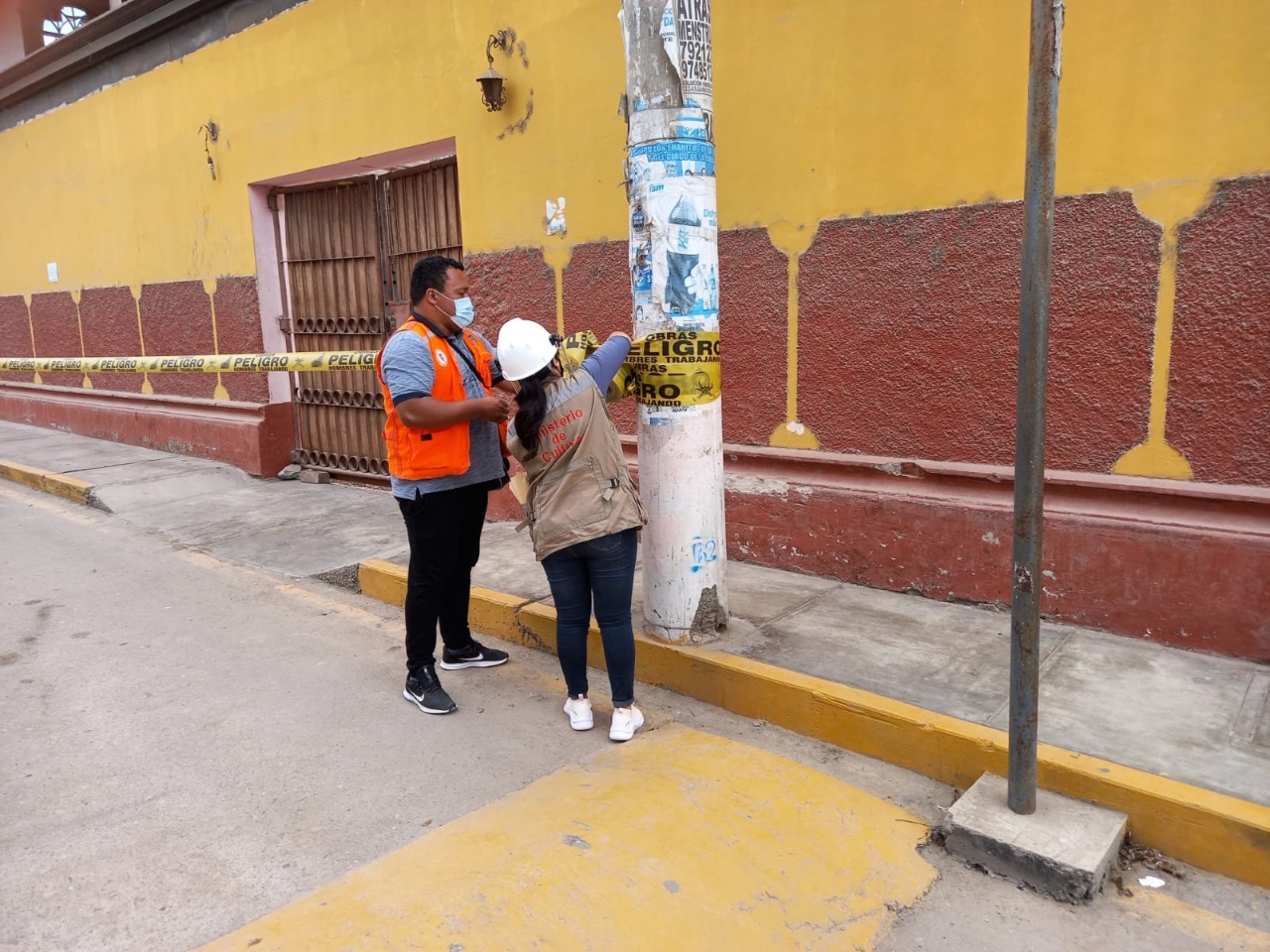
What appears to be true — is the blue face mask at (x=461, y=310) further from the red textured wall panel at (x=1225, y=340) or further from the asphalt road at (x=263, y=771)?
the red textured wall panel at (x=1225, y=340)

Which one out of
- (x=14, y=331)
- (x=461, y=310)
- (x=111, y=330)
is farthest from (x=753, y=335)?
(x=14, y=331)

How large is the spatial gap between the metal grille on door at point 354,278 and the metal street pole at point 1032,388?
5198mm

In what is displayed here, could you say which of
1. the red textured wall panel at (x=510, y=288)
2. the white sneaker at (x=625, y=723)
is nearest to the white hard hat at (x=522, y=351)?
the white sneaker at (x=625, y=723)

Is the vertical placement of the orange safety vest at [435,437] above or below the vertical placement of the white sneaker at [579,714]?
above

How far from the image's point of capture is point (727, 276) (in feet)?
16.8

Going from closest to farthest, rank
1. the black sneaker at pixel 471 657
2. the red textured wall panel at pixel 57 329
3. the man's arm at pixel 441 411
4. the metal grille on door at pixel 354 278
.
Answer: the man's arm at pixel 441 411
the black sneaker at pixel 471 657
the metal grille on door at pixel 354 278
the red textured wall panel at pixel 57 329

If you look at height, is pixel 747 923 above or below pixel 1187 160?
below

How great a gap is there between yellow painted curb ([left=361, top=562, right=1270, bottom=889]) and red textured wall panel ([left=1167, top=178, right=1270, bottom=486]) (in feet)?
5.14


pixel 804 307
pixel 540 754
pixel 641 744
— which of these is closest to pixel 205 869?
→ pixel 540 754

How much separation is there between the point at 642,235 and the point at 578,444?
1.05 metres

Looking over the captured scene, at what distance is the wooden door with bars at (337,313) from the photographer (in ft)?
25.3

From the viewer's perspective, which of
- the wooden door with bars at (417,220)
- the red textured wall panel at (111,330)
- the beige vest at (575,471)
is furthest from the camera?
the red textured wall panel at (111,330)

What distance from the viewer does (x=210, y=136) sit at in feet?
28.4

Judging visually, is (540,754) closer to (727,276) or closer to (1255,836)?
(1255,836)
